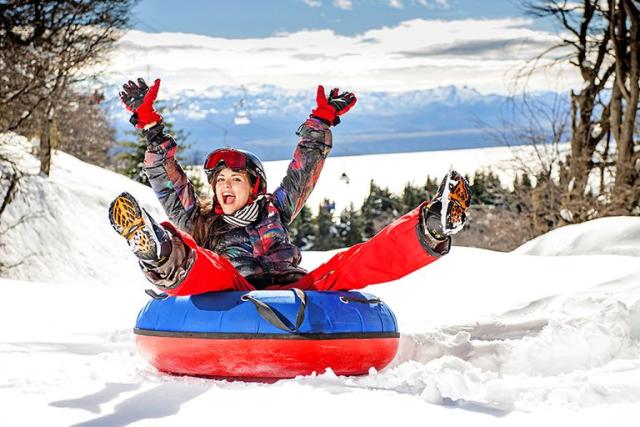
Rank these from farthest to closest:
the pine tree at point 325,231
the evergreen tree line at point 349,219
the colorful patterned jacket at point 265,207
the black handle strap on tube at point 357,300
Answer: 1. the pine tree at point 325,231
2. the evergreen tree line at point 349,219
3. the colorful patterned jacket at point 265,207
4. the black handle strap on tube at point 357,300

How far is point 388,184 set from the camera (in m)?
52.3

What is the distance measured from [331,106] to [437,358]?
159 cm

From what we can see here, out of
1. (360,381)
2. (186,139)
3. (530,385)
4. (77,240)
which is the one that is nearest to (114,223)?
(360,381)

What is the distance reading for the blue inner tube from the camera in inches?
146

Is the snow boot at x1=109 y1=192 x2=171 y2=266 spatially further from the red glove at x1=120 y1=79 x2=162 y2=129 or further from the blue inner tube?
the red glove at x1=120 y1=79 x2=162 y2=129

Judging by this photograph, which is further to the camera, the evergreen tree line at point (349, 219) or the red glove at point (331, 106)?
the evergreen tree line at point (349, 219)

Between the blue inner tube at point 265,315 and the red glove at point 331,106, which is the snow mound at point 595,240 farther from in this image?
the blue inner tube at point 265,315

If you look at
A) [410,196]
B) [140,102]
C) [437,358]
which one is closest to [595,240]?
[437,358]

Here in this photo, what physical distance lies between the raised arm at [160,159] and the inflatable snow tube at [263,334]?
0.75 metres

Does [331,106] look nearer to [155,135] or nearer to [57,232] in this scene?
[155,135]

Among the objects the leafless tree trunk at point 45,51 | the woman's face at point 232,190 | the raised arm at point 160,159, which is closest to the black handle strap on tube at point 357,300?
the woman's face at point 232,190

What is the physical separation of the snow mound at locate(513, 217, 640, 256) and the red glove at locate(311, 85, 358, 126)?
394cm

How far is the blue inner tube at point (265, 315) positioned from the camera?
3.70 meters

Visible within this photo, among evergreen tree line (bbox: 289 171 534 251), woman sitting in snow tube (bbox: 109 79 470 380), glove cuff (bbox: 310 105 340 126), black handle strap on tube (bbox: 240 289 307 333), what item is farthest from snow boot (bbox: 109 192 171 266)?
evergreen tree line (bbox: 289 171 534 251)
